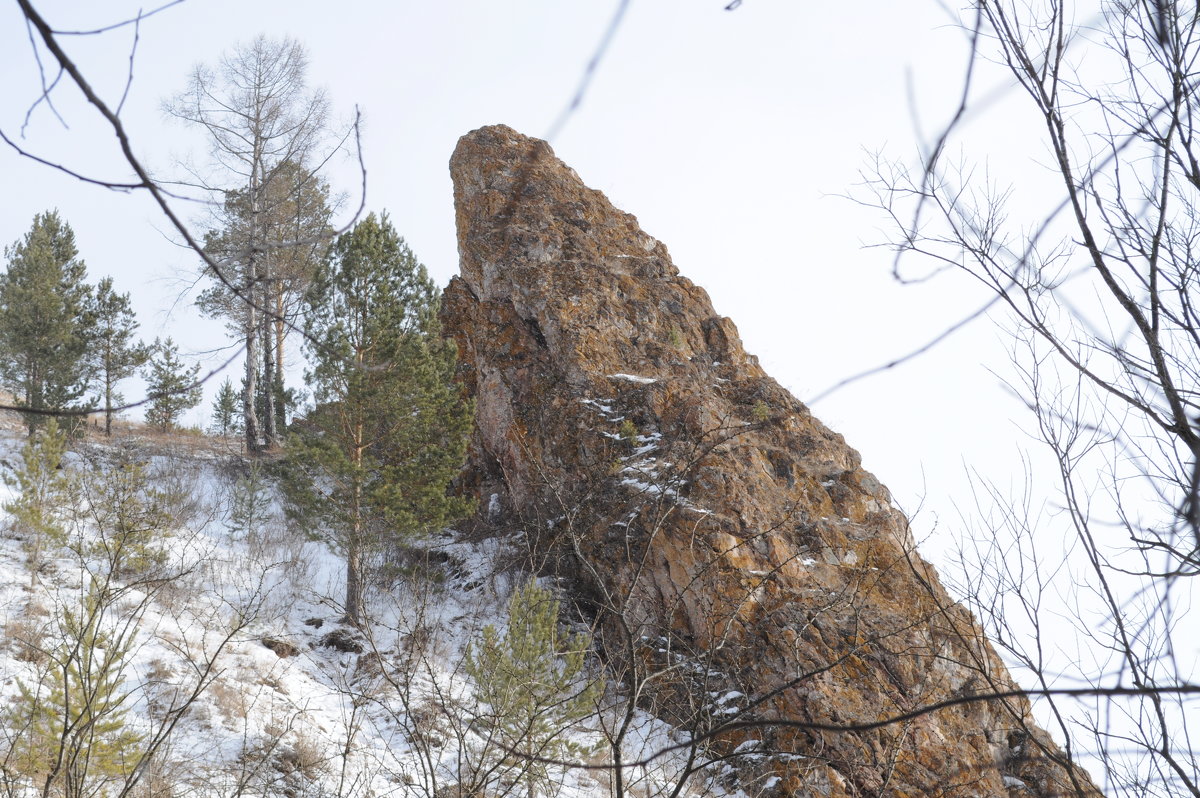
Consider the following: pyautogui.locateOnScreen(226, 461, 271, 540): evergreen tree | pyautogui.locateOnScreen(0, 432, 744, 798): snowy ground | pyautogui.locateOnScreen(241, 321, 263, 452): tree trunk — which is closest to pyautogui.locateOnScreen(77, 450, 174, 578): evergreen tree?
pyautogui.locateOnScreen(0, 432, 744, 798): snowy ground

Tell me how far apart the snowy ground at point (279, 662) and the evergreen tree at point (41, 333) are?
239 centimetres

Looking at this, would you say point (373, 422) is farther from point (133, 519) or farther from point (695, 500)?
point (695, 500)

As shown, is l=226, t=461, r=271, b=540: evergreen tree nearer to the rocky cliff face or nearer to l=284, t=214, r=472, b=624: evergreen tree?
l=284, t=214, r=472, b=624: evergreen tree

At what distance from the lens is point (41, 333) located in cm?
1467

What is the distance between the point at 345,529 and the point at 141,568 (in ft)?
7.02

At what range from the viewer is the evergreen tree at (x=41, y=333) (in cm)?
1442

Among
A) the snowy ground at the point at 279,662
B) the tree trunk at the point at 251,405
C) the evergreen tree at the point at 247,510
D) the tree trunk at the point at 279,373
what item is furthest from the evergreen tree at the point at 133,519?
the tree trunk at the point at 251,405

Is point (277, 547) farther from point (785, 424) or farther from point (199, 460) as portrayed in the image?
→ point (785, 424)

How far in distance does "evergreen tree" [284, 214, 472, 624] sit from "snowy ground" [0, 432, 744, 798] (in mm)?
864

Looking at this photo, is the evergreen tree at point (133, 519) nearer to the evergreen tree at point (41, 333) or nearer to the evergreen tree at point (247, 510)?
the evergreen tree at point (247, 510)

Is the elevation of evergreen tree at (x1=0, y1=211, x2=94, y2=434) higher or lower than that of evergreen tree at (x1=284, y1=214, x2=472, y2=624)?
higher

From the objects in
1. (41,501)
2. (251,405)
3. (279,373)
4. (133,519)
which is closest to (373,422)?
(133,519)

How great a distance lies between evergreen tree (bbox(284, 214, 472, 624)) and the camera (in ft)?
31.6

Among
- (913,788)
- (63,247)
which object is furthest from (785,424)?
(63,247)
